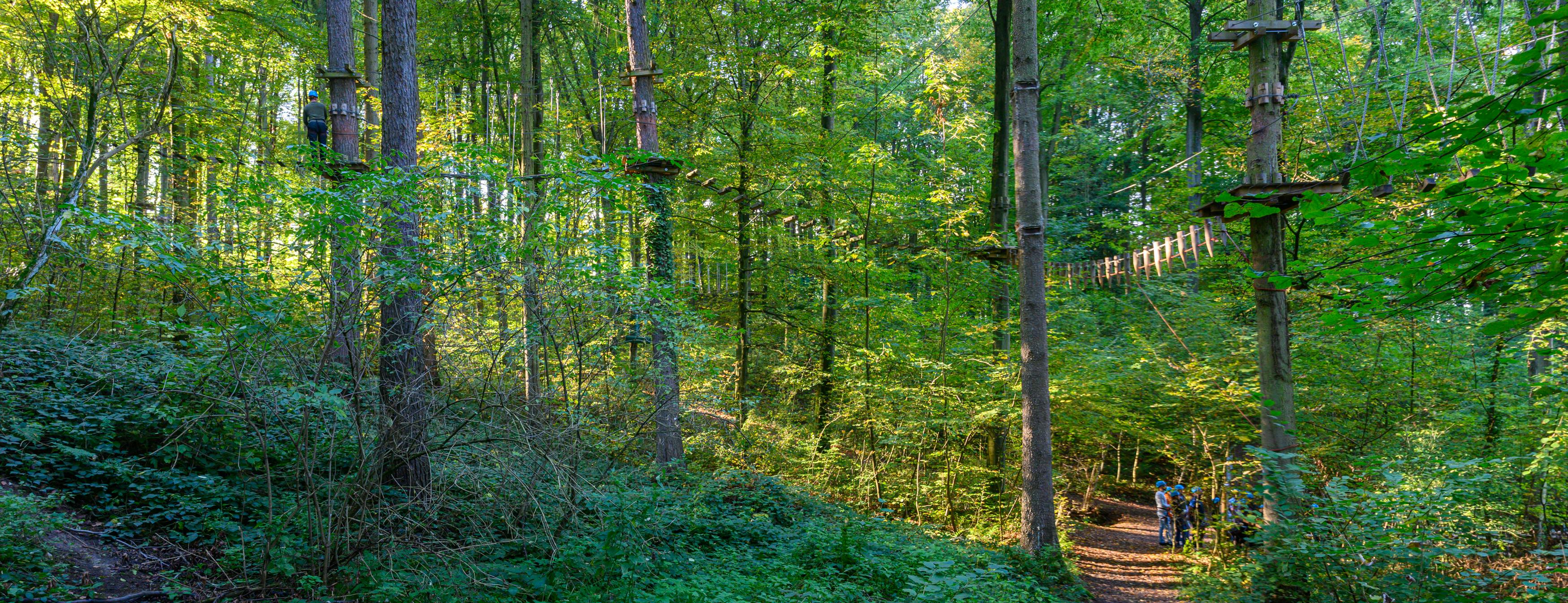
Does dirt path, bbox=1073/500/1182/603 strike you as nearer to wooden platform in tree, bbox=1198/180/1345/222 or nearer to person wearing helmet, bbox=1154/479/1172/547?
person wearing helmet, bbox=1154/479/1172/547

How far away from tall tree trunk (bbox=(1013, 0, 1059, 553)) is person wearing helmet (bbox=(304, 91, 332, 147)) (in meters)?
7.33

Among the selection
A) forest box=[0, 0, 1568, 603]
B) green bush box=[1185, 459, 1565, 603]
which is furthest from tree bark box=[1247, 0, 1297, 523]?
green bush box=[1185, 459, 1565, 603]

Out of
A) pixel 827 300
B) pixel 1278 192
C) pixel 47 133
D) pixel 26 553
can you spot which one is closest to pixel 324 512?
pixel 26 553

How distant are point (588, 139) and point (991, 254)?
9855mm

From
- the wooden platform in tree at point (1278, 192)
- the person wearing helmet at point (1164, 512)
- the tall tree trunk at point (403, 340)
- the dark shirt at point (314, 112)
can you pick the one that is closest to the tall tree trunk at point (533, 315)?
the tall tree trunk at point (403, 340)

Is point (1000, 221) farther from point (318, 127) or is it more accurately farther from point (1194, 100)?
point (318, 127)

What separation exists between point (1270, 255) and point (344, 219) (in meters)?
7.83

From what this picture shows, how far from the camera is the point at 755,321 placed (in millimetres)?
12500

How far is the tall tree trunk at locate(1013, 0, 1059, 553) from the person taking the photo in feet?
24.5

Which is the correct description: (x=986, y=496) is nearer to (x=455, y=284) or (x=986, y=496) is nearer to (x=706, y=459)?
(x=706, y=459)

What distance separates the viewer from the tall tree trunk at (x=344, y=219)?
4.18m

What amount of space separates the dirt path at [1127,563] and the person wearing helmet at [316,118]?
9.58 metres

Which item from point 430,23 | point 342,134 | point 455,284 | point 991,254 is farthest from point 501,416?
point 430,23

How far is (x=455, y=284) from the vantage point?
4426mm
